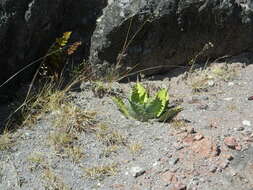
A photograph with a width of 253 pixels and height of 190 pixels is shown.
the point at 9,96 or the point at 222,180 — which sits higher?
the point at 9,96

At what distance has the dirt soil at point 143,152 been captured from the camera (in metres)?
4.43

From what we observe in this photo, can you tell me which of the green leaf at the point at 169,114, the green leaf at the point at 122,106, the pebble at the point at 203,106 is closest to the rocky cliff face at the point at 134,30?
the green leaf at the point at 122,106

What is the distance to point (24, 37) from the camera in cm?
548

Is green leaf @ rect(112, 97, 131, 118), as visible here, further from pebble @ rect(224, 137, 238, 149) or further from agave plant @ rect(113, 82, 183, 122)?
pebble @ rect(224, 137, 238, 149)

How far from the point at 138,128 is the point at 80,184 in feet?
2.71

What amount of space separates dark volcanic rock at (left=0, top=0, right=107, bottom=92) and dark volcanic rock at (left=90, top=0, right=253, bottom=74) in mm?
369

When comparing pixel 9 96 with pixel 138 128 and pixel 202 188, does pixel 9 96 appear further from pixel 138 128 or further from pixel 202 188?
pixel 202 188

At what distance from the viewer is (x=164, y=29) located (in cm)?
580

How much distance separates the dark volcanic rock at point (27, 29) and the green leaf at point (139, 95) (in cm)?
100

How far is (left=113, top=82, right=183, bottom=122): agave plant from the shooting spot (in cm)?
508

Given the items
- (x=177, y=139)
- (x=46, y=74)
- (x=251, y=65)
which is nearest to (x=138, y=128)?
(x=177, y=139)

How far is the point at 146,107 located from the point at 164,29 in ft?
3.54

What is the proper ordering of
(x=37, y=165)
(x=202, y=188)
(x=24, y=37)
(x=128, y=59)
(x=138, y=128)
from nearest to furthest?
(x=202, y=188) < (x=37, y=165) < (x=138, y=128) < (x=24, y=37) < (x=128, y=59)

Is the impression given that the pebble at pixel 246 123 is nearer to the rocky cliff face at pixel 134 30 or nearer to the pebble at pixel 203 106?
the pebble at pixel 203 106
